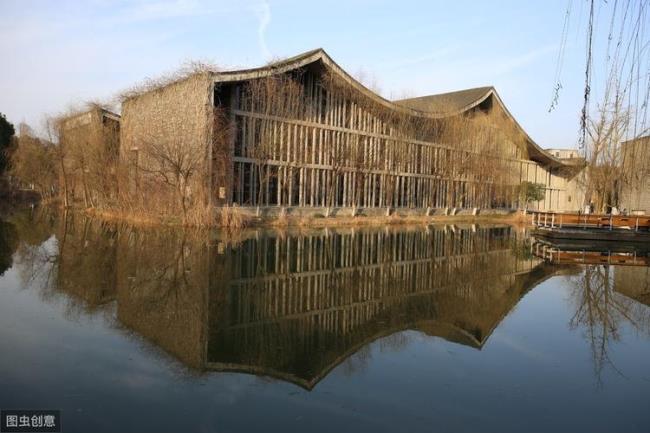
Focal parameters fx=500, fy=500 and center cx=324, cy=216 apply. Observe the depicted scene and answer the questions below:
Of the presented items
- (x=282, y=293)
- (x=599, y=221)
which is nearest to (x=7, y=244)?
(x=282, y=293)

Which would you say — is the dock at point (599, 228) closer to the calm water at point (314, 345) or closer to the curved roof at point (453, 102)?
the calm water at point (314, 345)

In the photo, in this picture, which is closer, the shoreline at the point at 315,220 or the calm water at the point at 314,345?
the calm water at the point at 314,345

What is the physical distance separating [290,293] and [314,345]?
2.94 metres

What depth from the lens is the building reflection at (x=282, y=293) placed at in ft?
19.8

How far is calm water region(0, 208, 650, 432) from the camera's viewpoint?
429 cm

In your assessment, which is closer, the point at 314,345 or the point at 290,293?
the point at 314,345

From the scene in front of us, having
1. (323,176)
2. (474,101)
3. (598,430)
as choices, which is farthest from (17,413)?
(474,101)

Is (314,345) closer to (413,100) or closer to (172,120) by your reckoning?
(172,120)

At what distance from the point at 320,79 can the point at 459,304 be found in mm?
22901

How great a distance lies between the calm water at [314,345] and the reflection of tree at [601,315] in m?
0.05

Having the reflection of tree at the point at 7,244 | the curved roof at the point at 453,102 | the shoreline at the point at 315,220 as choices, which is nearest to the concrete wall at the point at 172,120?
the shoreline at the point at 315,220

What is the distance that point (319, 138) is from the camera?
96.8 feet

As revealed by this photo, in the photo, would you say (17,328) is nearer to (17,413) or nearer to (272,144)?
(17,413)

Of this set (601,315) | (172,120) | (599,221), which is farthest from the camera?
(172,120)
